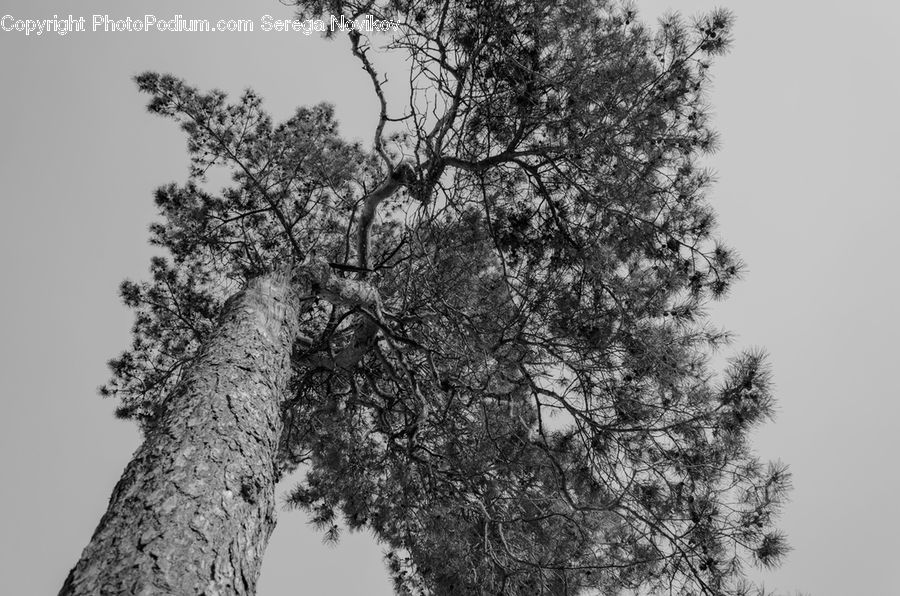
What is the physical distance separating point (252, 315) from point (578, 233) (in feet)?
7.51

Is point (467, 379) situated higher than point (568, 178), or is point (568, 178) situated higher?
point (568, 178)

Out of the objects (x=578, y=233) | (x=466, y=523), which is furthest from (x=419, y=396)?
(x=578, y=233)

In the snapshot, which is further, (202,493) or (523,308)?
(523,308)

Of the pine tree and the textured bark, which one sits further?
the pine tree

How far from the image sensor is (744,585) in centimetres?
350

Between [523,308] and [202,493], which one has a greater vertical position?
[523,308]

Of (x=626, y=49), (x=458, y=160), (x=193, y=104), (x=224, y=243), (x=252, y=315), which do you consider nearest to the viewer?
(x=252, y=315)

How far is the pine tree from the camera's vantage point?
12.7 feet

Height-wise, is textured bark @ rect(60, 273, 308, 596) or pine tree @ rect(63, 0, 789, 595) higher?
pine tree @ rect(63, 0, 789, 595)

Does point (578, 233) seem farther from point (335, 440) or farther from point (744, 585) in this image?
point (335, 440)

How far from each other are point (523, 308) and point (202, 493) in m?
2.77

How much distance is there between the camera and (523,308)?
4.38 meters

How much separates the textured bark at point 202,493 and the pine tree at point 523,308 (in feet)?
0.44

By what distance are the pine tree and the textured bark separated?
0.13 meters
